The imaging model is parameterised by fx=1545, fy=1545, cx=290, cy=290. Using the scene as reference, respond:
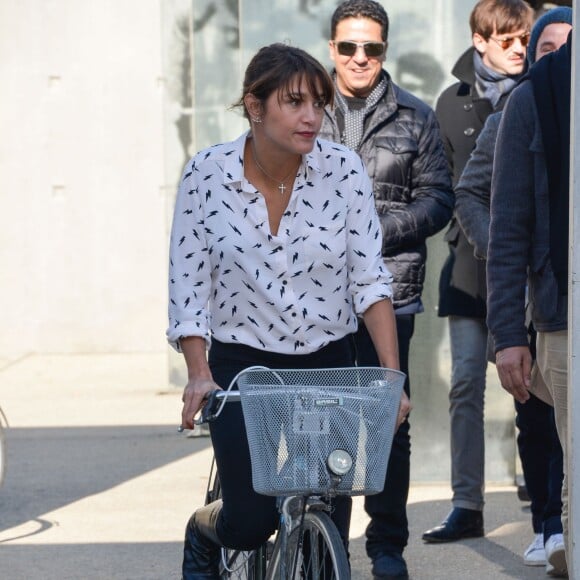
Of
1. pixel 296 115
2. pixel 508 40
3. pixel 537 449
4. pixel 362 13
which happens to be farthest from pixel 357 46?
pixel 296 115

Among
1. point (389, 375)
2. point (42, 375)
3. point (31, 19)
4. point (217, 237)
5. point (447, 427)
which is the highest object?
point (31, 19)

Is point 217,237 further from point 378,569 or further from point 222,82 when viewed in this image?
point 222,82

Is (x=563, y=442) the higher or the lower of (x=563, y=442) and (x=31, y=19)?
the lower

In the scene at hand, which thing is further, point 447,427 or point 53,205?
point 53,205

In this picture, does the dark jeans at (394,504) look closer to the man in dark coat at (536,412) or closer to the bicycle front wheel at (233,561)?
the man in dark coat at (536,412)

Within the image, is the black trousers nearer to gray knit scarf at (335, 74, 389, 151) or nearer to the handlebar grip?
the handlebar grip

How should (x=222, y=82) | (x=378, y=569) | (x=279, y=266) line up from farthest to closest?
1. (x=222, y=82)
2. (x=378, y=569)
3. (x=279, y=266)

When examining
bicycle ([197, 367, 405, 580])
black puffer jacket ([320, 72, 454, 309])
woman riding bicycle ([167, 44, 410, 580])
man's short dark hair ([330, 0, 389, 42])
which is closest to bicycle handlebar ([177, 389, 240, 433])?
bicycle ([197, 367, 405, 580])

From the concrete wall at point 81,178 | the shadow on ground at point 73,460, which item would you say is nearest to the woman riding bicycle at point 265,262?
the shadow on ground at point 73,460

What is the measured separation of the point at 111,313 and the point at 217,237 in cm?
1187

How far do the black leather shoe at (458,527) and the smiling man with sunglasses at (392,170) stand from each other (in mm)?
655

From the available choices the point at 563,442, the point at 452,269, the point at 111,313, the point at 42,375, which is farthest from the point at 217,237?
the point at 111,313

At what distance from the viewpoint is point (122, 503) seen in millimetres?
7629

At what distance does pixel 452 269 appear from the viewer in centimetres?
660
